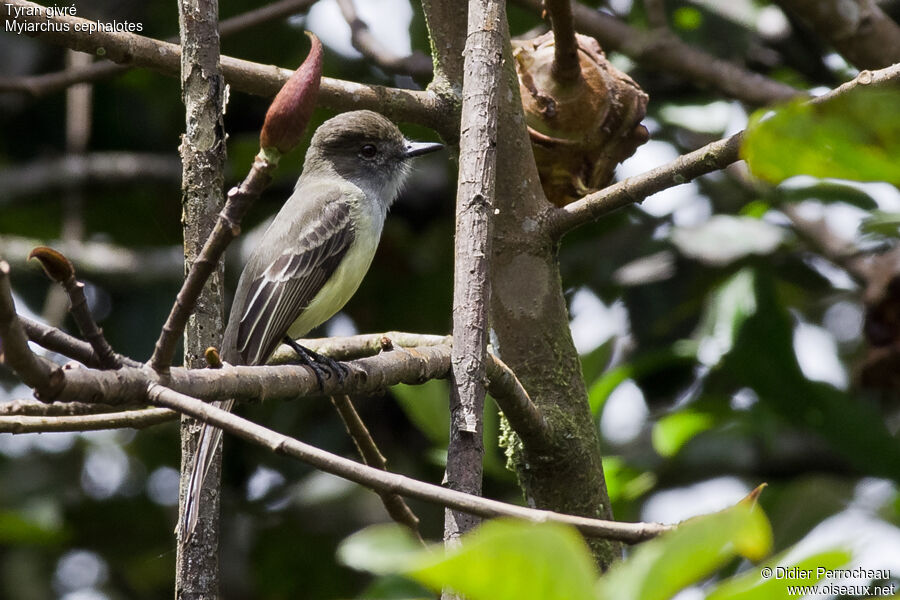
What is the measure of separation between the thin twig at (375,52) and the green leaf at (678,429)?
5.97ft

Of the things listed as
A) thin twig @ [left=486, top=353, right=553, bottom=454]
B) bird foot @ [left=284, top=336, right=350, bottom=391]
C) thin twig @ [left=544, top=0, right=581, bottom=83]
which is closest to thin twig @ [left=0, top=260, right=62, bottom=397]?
bird foot @ [left=284, top=336, right=350, bottom=391]

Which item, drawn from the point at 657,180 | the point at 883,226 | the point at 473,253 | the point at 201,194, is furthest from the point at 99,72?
the point at 883,226

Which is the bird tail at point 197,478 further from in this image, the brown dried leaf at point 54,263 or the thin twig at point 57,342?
the brown dried leaf at point 54,263

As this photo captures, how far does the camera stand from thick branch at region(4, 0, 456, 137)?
272 centimetres

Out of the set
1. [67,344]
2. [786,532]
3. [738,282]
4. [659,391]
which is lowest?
[786,532]

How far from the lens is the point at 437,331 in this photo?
5266 mm

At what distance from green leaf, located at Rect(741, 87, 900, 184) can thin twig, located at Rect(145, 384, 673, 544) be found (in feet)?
1.87

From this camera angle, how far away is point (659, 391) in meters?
4.96

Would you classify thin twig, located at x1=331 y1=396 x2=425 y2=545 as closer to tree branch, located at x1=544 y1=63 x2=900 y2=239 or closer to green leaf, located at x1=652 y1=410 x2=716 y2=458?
tree branch, located at x1=544 y1=63 x2=900 y2=239

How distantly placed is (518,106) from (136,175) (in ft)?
11.1

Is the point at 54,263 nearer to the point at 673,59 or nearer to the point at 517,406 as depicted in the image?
the point at 517,406

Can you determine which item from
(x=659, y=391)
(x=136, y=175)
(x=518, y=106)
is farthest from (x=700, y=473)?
(x=136, y=175)

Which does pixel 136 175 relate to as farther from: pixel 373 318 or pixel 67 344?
pixel 67 344

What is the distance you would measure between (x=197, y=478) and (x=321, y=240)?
1.80 meters
